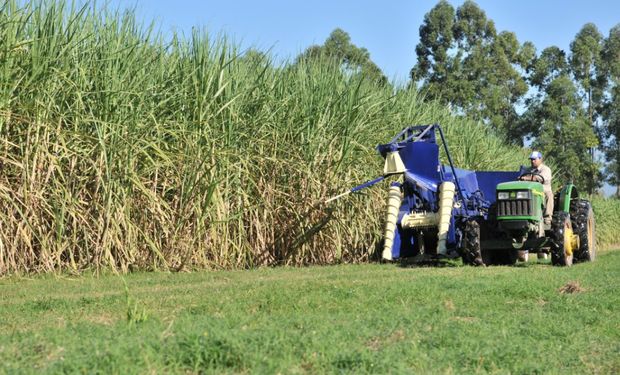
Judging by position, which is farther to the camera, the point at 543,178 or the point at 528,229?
the point at 543,178

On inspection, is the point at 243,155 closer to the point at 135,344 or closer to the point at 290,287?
the point at 290,287

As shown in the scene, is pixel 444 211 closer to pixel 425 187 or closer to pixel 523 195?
pixel 425 187

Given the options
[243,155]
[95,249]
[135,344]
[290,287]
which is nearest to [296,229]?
[243,155]

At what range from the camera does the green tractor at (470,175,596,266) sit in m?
13.1

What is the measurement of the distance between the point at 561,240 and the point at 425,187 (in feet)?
7.24

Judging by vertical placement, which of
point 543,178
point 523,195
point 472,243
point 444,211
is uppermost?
point 543,178

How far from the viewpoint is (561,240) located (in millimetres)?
13258

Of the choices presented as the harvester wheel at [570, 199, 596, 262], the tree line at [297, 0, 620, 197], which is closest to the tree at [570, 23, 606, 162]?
the tree line at [297, 0, 620, 197]

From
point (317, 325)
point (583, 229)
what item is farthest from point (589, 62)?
point (317, 325)

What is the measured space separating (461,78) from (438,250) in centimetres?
3428

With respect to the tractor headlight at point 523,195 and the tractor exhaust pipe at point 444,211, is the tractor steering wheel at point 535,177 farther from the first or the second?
the tractor exhaust pipe at point 444,211

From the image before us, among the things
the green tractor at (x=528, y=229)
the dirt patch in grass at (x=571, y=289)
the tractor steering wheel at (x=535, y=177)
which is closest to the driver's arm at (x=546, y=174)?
the tractor steering wheel at (x=535, y=177)

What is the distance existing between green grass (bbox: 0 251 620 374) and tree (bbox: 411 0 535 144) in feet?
120

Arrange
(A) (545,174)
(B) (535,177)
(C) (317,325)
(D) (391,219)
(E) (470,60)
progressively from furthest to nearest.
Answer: (E) (470,60)
(A) (545,174)
(B) (535,177)
(D) (391,219)
(C) (317,325)
